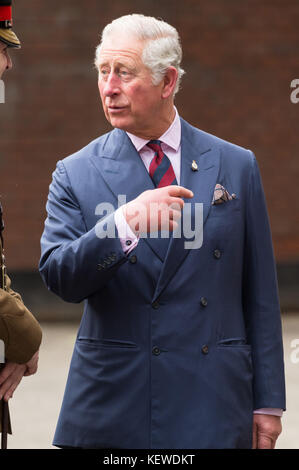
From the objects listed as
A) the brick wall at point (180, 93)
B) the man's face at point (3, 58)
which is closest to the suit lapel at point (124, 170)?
the man's face at point (3, 58)

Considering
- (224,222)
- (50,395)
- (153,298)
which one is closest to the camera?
(153,298)

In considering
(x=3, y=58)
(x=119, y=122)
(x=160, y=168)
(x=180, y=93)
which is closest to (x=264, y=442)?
(x=160, y=168)

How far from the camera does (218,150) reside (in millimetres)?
3896

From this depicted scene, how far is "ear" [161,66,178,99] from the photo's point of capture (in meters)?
3.69

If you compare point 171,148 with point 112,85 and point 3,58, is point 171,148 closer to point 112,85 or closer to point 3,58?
point 112,85

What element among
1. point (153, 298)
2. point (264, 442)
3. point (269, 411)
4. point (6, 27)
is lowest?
point (264, 442)

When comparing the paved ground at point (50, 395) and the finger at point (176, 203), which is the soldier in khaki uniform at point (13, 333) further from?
the paved ground at point (50, 395)

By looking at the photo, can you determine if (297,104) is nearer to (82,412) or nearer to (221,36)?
(221,36)

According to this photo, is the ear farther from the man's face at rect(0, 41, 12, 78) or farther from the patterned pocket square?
the man's face at rect(0, 41, 12, 78)

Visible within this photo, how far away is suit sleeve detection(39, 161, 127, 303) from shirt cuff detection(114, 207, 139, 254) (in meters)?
0.01

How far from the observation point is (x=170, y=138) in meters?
3.81

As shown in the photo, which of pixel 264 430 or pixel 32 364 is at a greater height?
pixel 32 364

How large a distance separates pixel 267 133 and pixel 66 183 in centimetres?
908

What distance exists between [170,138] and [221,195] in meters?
0.27
